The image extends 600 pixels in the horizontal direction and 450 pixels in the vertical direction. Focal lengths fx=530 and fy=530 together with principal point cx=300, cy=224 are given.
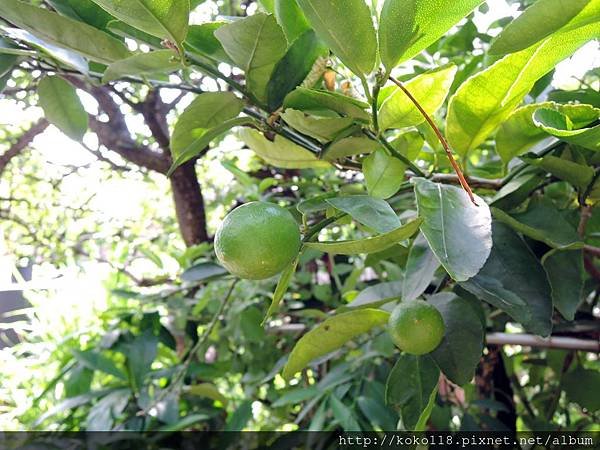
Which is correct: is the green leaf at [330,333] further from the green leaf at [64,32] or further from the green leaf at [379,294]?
the green leaf at [64,32]

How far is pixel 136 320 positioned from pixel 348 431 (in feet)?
1.96

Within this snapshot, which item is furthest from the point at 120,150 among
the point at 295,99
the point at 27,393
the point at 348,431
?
the point at 295,99

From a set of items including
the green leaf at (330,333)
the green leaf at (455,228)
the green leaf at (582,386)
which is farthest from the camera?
the green leaf at (582,386)

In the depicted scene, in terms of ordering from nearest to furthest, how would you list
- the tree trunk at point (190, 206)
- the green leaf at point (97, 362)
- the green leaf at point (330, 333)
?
1. the green leaf at point (330, 333)
2. the green leaf at point (97, 362)
3. the tree trunk at point (190, 206)

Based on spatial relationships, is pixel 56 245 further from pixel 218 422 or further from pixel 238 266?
pixel 238 266

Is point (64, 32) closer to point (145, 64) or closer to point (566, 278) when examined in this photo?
point (145, 64)

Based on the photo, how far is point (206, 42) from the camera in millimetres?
490

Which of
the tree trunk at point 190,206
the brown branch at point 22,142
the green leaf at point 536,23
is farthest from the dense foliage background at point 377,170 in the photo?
the brown branch at point 22,142

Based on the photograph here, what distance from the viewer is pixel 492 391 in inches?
44.2

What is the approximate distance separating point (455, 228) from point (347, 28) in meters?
0.17

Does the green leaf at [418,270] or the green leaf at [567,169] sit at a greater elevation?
the green leaf at [567,169]

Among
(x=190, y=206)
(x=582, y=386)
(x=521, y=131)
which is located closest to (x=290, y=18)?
(x=521, y=131)

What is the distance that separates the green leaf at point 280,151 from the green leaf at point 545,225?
0.68 feet

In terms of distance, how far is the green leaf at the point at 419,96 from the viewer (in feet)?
1.50
